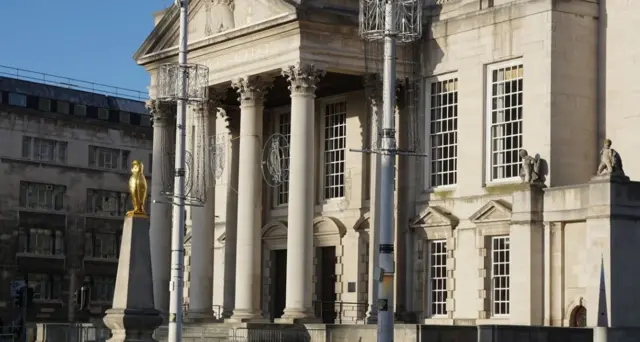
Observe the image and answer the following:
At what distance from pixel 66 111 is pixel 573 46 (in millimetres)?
42784

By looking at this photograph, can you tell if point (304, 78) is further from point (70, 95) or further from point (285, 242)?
point (70, 95)

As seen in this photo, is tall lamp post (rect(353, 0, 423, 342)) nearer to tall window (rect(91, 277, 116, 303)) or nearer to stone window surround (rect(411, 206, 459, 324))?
stone window surround (rect(411, 206, 459, 324))

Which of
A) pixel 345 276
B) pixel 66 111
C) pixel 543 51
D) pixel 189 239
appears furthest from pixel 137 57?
pixel 66 111

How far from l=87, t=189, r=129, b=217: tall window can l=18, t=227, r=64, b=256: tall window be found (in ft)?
8.79

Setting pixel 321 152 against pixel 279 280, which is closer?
pixel 321 152

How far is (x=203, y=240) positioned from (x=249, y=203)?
4735 millimetres

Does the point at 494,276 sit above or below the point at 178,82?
below

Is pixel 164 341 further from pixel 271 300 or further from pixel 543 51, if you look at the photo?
pixel 543 51

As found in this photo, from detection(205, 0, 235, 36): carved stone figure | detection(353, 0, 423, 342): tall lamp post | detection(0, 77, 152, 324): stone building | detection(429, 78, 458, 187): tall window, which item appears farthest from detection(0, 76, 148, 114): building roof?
detection(353, 0, 423, 342): tall lamp post

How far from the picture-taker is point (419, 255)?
50.0m

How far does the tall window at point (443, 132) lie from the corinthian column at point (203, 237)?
852 cm

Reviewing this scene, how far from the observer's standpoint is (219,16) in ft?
174

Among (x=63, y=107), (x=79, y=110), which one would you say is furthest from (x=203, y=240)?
(x=79, y=110)

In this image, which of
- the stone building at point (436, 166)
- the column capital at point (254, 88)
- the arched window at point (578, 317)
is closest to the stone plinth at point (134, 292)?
the stone building at point (436, 166)
